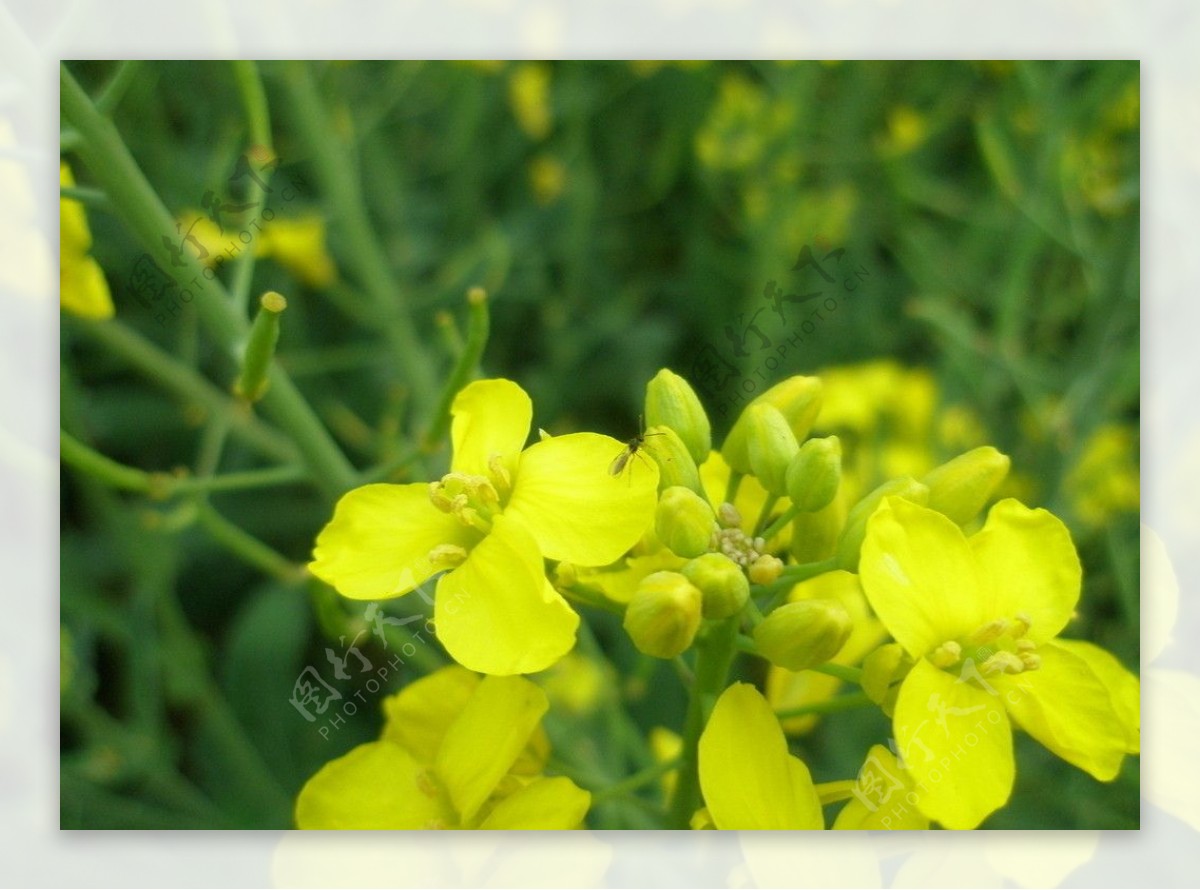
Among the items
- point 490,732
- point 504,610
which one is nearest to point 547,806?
point 490,732

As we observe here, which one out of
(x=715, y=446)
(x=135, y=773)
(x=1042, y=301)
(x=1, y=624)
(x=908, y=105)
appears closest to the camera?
(x=1, y=624)

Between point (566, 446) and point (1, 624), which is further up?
point (566, 446)

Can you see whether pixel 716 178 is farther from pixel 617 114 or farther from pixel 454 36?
pixel 454 36

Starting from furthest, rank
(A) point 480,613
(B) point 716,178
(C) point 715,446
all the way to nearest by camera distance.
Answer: (B) point 716,178 → (C) point 715,446 → (A) point 480,613

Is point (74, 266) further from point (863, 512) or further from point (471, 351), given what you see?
point (863, 512)

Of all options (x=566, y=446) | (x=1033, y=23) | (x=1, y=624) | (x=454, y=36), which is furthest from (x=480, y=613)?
(x=1033, y=23)

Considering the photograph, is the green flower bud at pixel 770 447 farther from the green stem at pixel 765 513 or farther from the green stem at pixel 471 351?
the green stem at pixel 471 351
